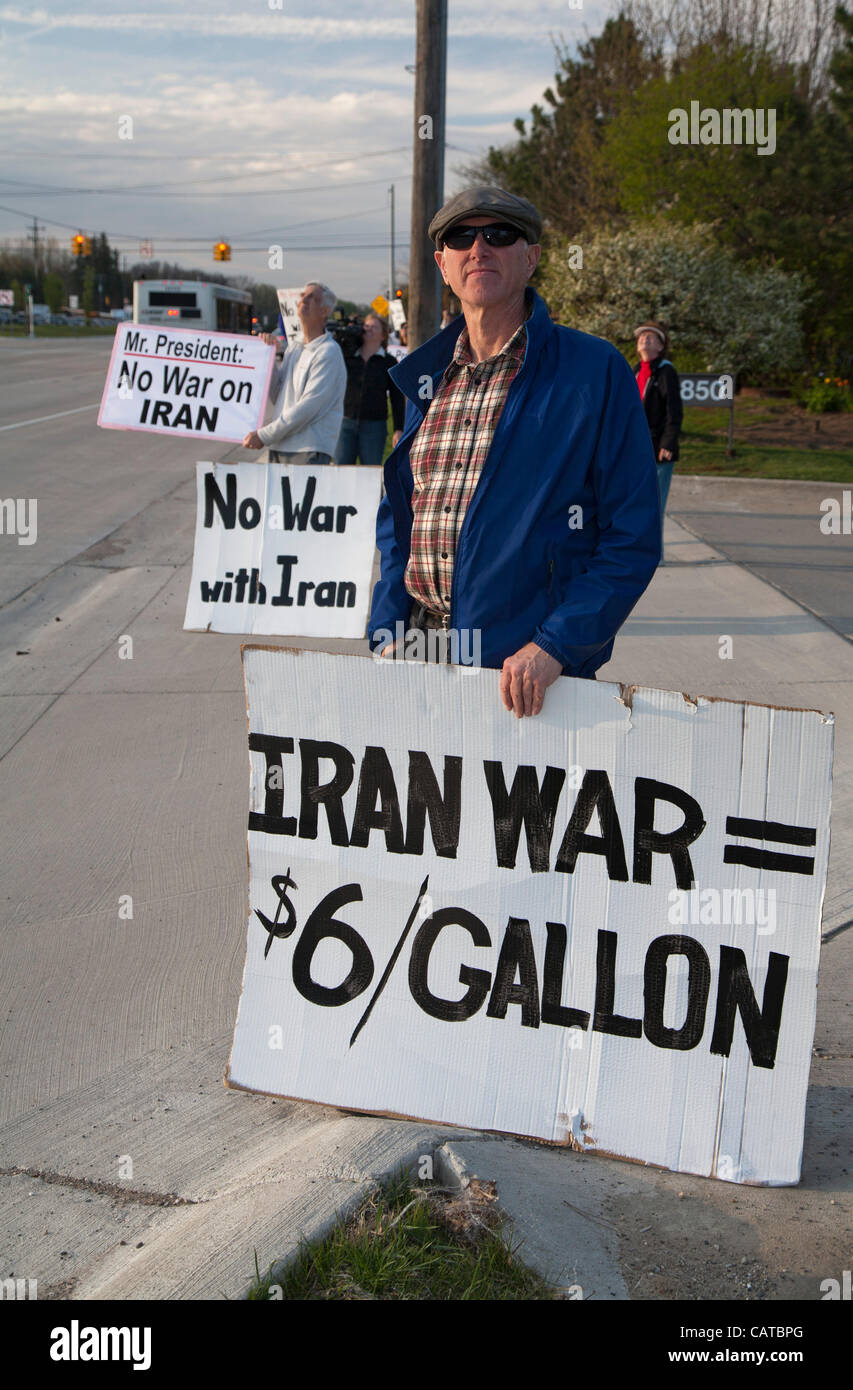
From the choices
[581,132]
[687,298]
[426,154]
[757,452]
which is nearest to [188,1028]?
[426,154]

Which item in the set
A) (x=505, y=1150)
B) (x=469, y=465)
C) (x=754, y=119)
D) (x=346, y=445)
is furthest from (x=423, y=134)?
(x=754, y=119)

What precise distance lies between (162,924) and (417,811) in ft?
4.88

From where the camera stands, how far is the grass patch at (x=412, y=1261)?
209 cm

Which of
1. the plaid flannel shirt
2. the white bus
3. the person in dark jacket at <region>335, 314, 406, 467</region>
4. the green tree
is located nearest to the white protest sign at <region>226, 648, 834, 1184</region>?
the plaid flannel shirt

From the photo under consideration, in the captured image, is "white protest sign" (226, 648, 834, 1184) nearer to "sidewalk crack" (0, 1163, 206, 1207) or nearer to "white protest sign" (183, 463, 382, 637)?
"sidewalk crack" (0, 1163, 206, 1207)

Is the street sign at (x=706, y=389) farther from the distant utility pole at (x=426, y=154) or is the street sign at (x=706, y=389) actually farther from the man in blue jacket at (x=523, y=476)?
the man in blue jacket at (x=523, y=476)

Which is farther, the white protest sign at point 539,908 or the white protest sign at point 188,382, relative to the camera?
the white protest sign at point 188,382

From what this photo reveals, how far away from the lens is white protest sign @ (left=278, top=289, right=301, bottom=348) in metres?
9.77

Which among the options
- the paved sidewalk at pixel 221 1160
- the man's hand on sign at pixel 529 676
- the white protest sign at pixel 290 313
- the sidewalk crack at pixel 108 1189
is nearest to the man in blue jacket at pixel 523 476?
the man's hand on sign at pixel 529 676

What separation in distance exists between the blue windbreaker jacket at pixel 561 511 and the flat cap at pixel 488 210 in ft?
0.67

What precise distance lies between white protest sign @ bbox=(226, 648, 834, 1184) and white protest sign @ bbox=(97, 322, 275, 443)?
5184 millimetres

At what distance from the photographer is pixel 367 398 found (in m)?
10.4
